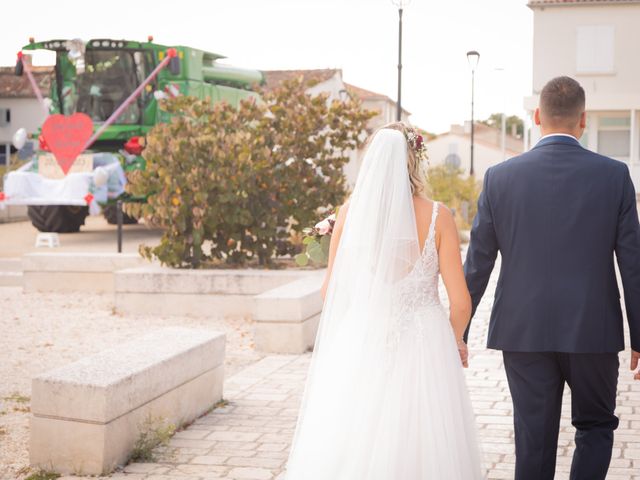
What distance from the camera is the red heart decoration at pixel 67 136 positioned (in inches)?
843

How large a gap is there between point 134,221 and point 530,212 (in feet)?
83.1

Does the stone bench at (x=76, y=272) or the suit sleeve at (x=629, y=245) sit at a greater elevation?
the suit sleeve at (x=629, y=245)

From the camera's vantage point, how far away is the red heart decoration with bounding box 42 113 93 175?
21.4 metres

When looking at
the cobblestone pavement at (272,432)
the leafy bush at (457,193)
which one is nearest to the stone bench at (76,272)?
the cobblestone pavement at (272,432)

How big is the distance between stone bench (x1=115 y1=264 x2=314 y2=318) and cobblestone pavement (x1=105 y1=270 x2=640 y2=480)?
2.83 meters

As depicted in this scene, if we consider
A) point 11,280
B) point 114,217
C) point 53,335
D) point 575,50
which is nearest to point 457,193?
point 114,217

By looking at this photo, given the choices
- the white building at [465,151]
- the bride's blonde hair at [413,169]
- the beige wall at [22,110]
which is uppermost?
the beige wall at [22,110]

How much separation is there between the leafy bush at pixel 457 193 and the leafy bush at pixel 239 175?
14225 millimetres

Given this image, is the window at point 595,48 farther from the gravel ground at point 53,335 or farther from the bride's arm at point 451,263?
the bride's arm at point 451,263

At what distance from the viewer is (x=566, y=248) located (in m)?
4.07

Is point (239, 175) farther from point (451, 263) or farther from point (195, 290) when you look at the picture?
point (451, 263)

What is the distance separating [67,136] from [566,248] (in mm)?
18664

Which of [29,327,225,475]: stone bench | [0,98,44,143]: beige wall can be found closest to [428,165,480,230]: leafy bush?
[29,327,225,475]: stone bench

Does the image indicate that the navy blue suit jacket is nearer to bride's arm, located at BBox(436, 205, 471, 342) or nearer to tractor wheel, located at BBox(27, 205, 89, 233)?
bride's arm, located at BBox(436, 205, 471, 342)
